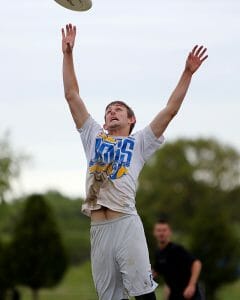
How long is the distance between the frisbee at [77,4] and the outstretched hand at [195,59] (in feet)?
4.08

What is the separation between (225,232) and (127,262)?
31.4 m

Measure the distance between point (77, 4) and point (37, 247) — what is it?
29.1m

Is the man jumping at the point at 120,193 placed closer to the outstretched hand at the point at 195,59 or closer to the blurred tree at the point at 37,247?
the outstretched hand at the point at 195,59

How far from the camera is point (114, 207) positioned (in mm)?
7859

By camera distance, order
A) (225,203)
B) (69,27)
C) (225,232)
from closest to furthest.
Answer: (69,27) → (225,232) → (225,203)

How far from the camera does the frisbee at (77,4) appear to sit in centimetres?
874

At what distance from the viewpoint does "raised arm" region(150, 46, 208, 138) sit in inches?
317

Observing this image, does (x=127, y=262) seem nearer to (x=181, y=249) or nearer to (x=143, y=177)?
(x=181, y=249)

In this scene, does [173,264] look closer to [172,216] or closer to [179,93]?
[179,93]

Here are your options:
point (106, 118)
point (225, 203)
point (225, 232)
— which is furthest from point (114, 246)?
point (225, 203)

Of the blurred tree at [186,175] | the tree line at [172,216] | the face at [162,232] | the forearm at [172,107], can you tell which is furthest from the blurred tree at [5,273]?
the blurred tree at [186,175]

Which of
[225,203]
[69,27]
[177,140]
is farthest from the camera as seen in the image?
[177,140]

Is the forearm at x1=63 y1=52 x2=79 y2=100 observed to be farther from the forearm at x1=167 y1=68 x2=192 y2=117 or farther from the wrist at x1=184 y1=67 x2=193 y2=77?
the wrist at x1=184 y1=67 x2=193 y2=77

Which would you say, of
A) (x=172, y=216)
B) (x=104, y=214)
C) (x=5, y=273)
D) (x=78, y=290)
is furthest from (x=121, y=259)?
(x=172, y=216)
